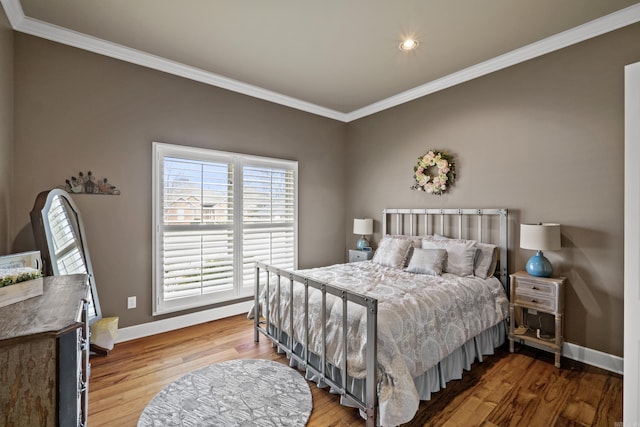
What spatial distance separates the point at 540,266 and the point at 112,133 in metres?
4.33

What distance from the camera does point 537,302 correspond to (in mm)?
2639

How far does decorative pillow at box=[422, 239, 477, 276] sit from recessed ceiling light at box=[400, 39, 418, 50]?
2.08 m

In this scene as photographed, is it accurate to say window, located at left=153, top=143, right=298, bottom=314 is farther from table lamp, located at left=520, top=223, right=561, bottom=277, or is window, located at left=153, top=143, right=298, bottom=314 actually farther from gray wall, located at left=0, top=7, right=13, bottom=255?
table lamp, located at left=520, top=223, right=561, bottom=277

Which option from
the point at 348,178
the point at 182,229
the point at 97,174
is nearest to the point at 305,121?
the point at 348,178

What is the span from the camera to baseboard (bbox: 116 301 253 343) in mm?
3059

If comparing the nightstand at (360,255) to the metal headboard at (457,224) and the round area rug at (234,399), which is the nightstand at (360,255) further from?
the round area rug at (234,399)

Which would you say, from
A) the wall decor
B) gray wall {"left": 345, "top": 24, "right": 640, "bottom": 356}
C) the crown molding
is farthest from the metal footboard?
the crown molding

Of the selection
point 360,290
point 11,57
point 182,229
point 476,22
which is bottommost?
point 360,290

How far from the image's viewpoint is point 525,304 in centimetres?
270

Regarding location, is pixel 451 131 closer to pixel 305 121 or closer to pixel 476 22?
pixel 476 22

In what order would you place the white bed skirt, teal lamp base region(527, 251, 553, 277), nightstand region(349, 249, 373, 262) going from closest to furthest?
the white bed skirt → teal lamp base region(527, 251, 553, 277) → nightstand region(349, 249, 373, 262)

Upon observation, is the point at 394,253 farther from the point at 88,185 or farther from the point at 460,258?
the point at 88,185

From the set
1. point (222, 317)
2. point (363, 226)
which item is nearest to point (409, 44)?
point (363, 226)

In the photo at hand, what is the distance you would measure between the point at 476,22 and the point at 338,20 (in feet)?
3.91
